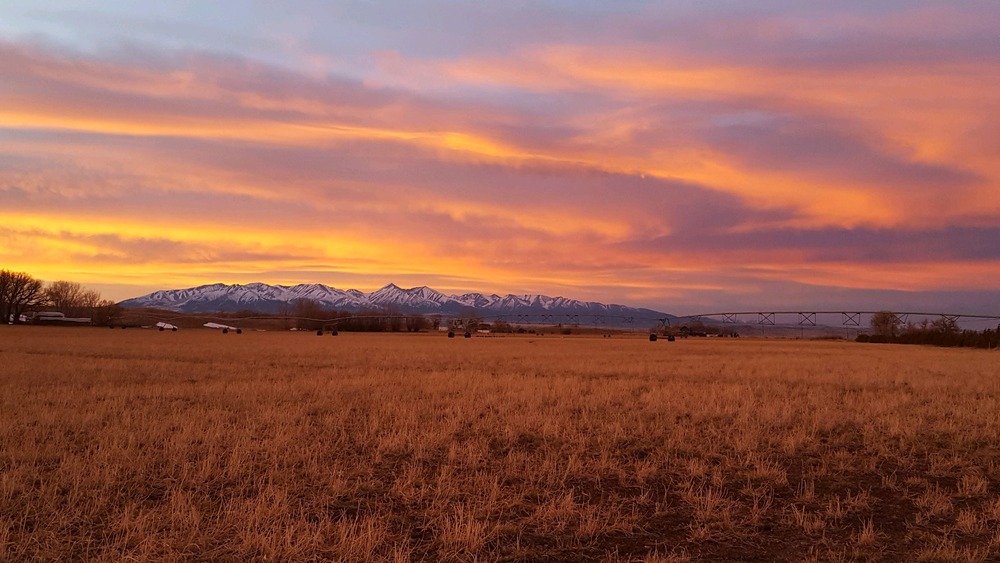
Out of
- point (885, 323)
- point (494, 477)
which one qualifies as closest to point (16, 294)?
point (494, 477)

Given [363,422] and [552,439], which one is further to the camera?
[363,422]

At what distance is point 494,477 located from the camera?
36.3 ft

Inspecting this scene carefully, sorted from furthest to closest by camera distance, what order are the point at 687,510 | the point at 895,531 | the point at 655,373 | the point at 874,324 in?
the point at 874,324 < the point at 655,373 < the point at 687,510 < the point at 895,531

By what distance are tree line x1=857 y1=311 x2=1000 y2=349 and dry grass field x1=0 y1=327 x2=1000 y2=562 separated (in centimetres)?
10157

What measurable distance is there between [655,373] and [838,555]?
25035 millimetres

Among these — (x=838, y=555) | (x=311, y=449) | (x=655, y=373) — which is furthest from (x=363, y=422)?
(x=655, y=373)

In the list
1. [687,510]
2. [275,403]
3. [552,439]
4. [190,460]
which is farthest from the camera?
[275,403]

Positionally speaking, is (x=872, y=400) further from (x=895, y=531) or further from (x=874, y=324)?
(x=874, y=324)

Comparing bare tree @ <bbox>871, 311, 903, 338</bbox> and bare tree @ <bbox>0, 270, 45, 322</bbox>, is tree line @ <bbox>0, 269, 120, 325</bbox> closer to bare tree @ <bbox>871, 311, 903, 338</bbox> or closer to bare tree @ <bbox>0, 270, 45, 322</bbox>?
bare tree @ <bbox>0, 270, 45, 322</bbox>

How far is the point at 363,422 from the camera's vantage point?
16156mm

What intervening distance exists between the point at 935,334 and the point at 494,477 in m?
136

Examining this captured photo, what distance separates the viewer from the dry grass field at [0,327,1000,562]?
8156 mm

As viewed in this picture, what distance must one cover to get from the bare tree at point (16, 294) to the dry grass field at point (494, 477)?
188013mm

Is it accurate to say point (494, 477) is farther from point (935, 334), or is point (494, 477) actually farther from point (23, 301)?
point (23, 301)
